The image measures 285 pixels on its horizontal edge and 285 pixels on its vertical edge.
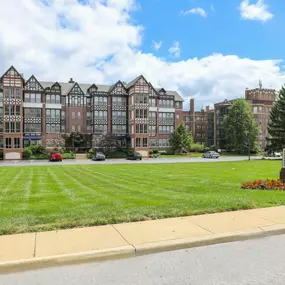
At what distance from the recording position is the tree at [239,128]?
74.3 m

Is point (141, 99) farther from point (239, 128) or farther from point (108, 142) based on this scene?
Answer: point (239, 128)

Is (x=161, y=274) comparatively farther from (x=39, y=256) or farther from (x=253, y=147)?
(x=253, y=147)

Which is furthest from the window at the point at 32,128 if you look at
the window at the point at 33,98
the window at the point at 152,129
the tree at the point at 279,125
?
the tree at the point at 279,125

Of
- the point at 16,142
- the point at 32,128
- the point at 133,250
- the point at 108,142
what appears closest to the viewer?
the point at 133,250

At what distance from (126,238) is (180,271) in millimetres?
1526

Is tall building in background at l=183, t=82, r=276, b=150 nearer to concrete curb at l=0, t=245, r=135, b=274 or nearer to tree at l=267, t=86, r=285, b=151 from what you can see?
tree at l=267, t=86, r=285, b=151

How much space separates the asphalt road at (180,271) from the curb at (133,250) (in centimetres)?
12

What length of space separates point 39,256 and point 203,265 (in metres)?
Answer: 2.75

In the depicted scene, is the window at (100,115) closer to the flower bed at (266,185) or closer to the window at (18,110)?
the window at (18,110)

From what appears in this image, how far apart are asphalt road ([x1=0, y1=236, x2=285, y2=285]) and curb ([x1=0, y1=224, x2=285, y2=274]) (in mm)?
118

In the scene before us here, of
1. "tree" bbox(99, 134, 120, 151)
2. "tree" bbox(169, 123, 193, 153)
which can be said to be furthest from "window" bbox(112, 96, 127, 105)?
"tree" bbox(169, 123, 193, 153)

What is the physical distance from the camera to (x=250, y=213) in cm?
782

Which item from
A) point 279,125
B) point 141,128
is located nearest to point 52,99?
point 141,128

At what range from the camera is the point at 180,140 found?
2613 inches
